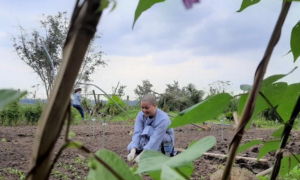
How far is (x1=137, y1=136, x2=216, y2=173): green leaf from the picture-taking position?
0.63ft

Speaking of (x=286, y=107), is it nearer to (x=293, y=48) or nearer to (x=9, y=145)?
(x=293, y=48)

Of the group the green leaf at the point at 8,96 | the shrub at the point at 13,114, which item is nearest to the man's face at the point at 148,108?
the green leaf at the point at 8,96

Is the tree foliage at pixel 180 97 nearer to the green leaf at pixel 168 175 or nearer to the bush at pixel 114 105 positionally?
the bush at pixel 114 105

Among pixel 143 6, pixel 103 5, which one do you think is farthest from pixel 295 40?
pixel 103 5

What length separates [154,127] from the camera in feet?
14.9

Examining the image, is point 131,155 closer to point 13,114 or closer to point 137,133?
point 137,133

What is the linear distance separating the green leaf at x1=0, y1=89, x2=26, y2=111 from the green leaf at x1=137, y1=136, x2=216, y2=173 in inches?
3.2

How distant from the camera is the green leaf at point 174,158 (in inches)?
7.5

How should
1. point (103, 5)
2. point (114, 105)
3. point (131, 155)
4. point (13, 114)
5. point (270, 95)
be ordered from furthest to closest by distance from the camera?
point (114, 105), point (13, 114), point (131, 155), point (270, 95), point (103, 5)

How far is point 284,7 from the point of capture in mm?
250

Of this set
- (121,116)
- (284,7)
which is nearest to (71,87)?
(284,7)

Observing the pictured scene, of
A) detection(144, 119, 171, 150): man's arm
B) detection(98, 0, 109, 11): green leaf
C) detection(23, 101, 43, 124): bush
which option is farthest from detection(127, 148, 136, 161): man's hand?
detection(23, 101, 43, 124): bush

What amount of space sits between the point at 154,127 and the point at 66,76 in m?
4.44

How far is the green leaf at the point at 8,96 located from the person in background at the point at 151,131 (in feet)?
13.4
